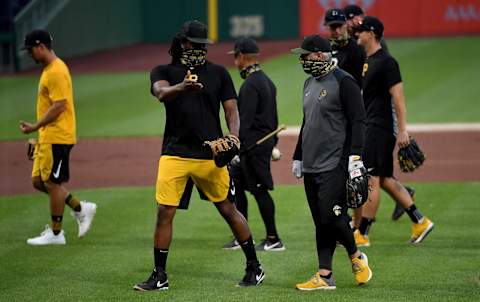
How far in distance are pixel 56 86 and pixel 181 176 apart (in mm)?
2607

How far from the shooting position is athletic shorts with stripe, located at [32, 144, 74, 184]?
11.4 metres

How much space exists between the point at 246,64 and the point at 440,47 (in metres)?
19.9

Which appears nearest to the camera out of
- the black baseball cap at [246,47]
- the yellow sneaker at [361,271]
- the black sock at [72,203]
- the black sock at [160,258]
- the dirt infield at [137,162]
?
the yellow sneaker at [361,271]

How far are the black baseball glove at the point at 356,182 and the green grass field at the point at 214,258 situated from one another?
2.60 ft

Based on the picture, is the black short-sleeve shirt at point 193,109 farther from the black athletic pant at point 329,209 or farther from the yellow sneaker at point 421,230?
the yellow sneaker at point 421,230

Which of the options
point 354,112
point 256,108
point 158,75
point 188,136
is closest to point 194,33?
point 158,75

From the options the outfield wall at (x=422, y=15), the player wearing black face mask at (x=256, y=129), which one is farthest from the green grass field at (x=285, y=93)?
the player wearing black face mask at (x=256, y=129)

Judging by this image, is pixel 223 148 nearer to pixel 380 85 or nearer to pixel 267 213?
pixel 267 213

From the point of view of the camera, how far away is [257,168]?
11203 millimetres

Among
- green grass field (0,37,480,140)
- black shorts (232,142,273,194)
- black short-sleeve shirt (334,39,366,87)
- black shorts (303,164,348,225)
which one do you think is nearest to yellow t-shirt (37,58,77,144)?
black shorts (232,142,273,194)

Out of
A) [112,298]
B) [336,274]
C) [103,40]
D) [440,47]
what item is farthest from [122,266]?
[103,40]

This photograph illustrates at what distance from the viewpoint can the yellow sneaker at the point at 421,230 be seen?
11.1 metres

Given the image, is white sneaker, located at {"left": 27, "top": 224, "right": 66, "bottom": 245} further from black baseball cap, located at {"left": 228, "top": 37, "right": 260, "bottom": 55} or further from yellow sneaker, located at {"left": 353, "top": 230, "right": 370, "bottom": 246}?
yellow sneaker, located at {"left": 353, "top": 230, "right": 370, "bottom": 246}

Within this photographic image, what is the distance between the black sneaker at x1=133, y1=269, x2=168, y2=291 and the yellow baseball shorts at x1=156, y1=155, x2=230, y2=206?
24.3 inches
